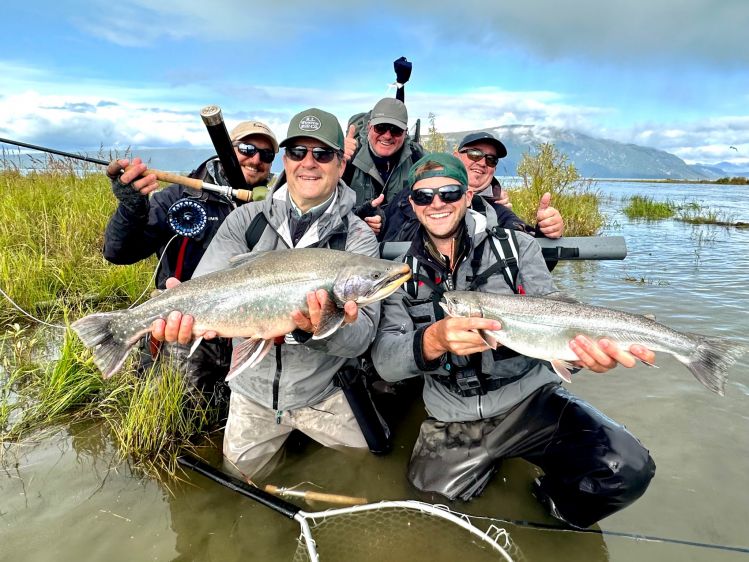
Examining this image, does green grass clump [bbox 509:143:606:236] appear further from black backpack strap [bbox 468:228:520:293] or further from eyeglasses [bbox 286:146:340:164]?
eyeglasses [bbox 286:146:340:164]

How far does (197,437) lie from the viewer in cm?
456

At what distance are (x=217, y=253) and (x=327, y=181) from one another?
1219mm

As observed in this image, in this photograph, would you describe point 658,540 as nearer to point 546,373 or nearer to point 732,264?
point 546,373

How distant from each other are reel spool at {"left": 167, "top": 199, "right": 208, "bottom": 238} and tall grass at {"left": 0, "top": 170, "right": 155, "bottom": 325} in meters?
2.68

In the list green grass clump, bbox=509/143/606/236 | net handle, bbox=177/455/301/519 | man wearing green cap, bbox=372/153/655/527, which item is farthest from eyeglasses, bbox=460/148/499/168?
green grass clump, bbox=509/143/606/236

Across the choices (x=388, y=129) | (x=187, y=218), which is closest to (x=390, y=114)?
(x=388, y=129)

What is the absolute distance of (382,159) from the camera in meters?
7.14

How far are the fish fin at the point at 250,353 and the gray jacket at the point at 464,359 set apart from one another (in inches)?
39.7

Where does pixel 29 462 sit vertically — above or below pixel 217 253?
below

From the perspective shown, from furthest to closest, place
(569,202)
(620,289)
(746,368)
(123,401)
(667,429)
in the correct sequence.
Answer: (569,202) < (620,289) < (746,368) < (667,429) < (123,401)

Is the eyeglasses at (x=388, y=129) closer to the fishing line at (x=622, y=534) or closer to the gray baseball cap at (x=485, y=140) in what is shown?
the gray baseball cap at (x=485, y=140)

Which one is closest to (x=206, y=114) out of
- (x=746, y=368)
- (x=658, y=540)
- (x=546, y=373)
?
(x=546, y=373)

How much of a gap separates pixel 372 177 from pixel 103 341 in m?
4.76

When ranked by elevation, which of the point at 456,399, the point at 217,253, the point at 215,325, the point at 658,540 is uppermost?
the point at 217,253
